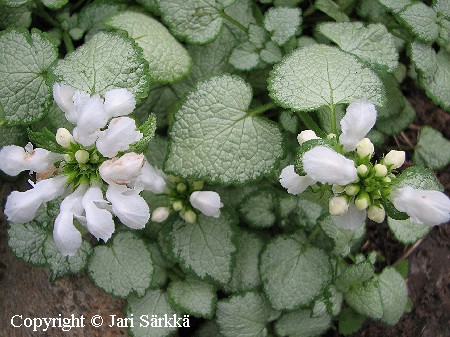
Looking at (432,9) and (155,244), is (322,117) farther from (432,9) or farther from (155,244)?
(155,244)

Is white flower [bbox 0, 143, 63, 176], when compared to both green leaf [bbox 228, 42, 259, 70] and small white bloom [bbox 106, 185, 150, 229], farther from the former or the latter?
green leaf [bbox 228, 42, 259, 70]

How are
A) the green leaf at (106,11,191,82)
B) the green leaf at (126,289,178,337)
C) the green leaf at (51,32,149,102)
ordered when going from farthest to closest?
the green leaf at (126,289,178,337), the green leaf at (106,11,191,82), the green leaf at (51,32,149,102)

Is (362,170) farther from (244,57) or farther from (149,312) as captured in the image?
(149,312)

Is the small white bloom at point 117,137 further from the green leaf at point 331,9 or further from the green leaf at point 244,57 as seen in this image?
the green leaf at point 331,9

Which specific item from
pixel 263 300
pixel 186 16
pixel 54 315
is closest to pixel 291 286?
pixel 263 300

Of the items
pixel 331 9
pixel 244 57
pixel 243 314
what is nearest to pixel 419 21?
pixel 331 9

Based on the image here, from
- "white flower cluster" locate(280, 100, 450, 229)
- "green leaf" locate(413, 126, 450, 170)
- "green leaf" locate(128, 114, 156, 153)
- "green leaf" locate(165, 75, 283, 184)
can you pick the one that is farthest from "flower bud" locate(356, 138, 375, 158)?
"green leaf" locate(413, 126, 450, 170)
